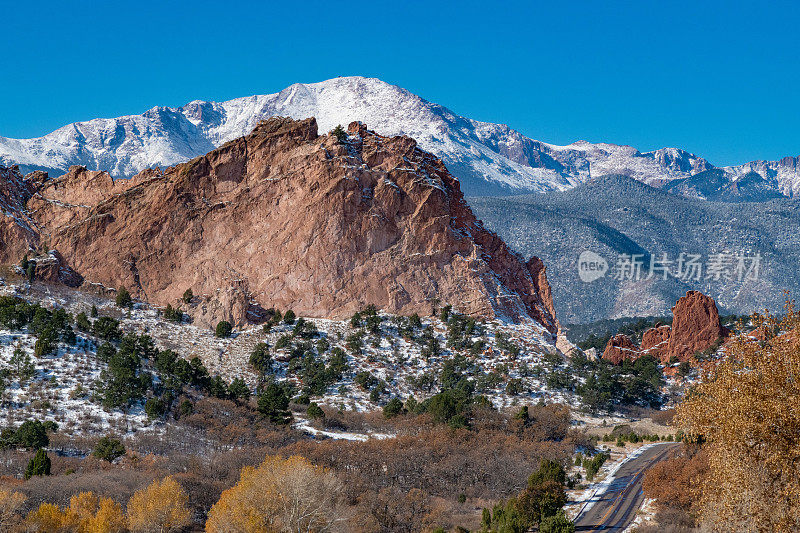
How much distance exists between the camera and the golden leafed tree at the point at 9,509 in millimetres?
35188

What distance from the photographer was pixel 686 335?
346 ft

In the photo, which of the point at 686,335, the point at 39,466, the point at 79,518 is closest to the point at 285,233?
the point at 39,466

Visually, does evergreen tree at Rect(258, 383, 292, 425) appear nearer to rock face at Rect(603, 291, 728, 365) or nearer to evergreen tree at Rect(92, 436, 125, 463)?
evergreen tree at Rect(92, 436, 125, 463)

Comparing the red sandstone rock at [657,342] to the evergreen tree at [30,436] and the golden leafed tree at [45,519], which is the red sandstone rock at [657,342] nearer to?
the evergreen tree at [30,436]

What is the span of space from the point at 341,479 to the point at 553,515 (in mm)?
13619

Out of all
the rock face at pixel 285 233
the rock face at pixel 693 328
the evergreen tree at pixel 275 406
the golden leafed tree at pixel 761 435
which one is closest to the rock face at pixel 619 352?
the rock face at pixel 693 328

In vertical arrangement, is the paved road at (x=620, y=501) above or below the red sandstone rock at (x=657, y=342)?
below

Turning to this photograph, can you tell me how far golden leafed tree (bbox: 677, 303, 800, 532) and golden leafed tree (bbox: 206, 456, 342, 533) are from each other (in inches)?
839

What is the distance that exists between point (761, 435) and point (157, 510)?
3038cm

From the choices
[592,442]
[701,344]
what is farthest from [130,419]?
[701,344]

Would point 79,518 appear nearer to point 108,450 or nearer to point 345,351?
point 108,450

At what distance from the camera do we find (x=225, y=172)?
92.2 m

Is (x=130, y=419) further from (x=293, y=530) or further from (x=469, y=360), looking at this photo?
(x=469, y=360)

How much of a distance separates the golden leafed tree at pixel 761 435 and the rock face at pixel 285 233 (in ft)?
218
